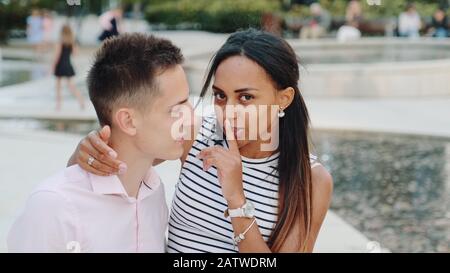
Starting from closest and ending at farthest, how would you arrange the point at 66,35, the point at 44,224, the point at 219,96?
1. the point at 44,224
2. the point at 219,96
3. the point at 66,35

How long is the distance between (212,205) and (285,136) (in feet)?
1.11

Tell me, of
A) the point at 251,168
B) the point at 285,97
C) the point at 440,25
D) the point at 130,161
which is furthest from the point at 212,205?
the point at 440,25

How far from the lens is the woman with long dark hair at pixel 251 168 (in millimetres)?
2160

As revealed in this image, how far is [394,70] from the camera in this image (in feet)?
42.8

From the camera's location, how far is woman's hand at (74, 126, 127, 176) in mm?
2043

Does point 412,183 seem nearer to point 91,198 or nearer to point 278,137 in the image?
point 278,137

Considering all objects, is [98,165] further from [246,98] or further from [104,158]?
[246,98]

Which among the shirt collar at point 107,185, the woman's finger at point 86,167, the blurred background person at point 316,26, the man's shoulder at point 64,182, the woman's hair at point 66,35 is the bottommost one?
the blurred background person at point 316,26

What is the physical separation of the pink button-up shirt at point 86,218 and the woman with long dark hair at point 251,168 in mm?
158

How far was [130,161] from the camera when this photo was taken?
2158 millimetres

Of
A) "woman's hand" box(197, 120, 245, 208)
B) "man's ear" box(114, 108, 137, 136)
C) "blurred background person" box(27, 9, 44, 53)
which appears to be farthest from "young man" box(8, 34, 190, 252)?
"blurred background person" box(27, 9, 44, 53)

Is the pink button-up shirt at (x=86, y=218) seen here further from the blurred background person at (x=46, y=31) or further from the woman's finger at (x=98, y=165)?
the blurred background person at (x=46, y=31)

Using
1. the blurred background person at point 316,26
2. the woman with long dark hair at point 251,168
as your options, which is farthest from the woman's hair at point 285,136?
the blurred background person at point 316,26

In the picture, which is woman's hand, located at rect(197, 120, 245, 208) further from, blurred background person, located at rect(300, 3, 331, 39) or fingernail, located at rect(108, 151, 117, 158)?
blurred background person, located at rect(300, 3, 331, 39)
